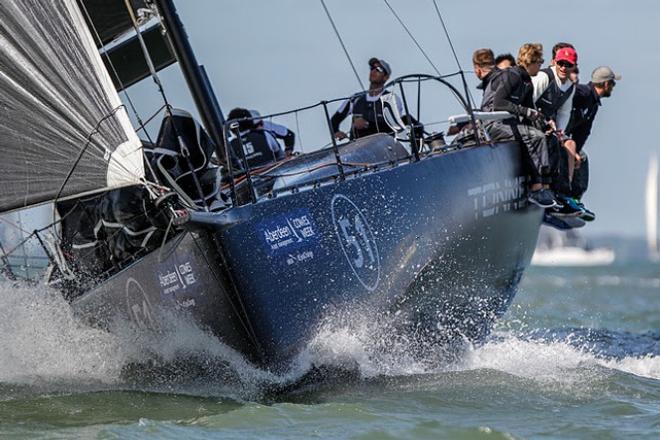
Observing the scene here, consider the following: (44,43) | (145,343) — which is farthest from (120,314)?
(44,43)

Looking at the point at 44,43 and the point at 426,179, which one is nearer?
the point at 44,43

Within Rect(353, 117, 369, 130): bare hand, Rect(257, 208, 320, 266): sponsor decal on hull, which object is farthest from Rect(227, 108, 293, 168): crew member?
Rect(257, 208, 320, 266): sponsor decal on hull

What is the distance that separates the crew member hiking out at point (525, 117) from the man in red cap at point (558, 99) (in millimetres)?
80

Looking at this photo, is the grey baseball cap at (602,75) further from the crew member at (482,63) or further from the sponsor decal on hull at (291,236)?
the sponsor decal on hull at (291,236)

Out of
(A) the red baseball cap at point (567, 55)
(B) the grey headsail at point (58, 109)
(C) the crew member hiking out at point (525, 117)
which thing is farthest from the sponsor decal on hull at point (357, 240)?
(A) the red baseball cap at point (567, 55)

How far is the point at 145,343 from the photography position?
22.6ft

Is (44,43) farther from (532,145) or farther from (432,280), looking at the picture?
(532,145)

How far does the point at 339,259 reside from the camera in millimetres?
6719

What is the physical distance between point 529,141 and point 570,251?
67123 millimetres

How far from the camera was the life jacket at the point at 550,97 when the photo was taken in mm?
8984

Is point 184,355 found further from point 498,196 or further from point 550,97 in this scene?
point 550,97

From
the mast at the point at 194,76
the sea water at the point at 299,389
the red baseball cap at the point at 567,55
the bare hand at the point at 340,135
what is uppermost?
the mast at the point at 194,76

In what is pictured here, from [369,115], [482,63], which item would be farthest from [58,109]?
[482,63]

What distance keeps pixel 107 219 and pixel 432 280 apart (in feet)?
6.13
